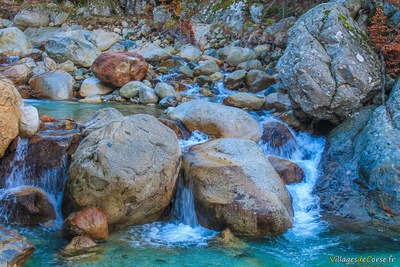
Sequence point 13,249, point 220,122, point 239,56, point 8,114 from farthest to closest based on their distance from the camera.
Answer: point 239,56, point 220,122, point 8,114, point 13,249

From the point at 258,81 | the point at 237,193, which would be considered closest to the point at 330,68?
the point at 237,193

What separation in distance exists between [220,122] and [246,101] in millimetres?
2464

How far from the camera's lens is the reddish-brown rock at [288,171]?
24.5 ft

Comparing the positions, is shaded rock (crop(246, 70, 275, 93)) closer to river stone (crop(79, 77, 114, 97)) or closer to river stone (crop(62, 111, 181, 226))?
river stone (crop(79, 77, 114, 97))

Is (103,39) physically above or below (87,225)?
above

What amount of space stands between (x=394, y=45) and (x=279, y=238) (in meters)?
5.15

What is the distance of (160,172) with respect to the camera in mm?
5844

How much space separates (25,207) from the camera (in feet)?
18.7

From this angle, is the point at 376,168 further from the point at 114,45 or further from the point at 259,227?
the point at 114,45

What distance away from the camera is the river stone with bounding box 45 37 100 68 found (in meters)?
14.2

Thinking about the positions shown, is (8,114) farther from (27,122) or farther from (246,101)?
(246,101)

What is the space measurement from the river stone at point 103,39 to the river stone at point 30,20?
16.3ft

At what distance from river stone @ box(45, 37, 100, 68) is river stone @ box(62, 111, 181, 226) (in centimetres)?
881

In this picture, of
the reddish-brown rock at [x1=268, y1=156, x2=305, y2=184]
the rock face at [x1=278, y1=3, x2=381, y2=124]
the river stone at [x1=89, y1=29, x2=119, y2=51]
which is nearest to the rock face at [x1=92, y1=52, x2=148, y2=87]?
the rock face at [x1=278, y1=3, x2=381, y2=124]
